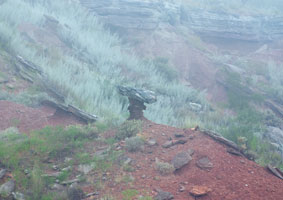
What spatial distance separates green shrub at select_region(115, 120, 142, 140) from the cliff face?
1319 cm

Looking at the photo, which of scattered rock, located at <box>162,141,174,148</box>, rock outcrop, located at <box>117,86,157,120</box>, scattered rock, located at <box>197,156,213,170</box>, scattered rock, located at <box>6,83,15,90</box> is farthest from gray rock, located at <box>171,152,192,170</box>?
scattered rock, located at <box>6,83,15,90</box>

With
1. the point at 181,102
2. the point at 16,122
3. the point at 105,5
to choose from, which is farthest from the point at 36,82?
the point at 105,5

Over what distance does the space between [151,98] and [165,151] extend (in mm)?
1663

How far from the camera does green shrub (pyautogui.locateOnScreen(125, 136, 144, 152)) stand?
6039mm

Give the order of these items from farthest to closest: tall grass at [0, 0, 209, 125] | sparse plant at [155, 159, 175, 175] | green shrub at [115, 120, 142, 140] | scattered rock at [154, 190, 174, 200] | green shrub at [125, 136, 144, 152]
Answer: tall grass at [0, 0, 209, 125]
green shrub at [115, 120, 142, 140]
green shrub at [125, 136, 144, 152]
sparse plant at [155, 159, 175, 175]
scattered rock at [154, 190, 174, 200]

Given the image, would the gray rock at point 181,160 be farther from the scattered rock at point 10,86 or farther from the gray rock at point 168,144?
the scattered rock at point 10,86

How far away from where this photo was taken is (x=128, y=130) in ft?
22.1

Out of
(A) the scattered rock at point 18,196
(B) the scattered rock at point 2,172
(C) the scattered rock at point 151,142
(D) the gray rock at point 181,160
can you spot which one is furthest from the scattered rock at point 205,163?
(B) the scattered rock at point 2,172

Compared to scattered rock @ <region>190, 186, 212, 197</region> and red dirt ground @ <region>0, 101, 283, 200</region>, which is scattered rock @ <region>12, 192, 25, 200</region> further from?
scattered rock @ <region>190, 186, 212, 197</region>

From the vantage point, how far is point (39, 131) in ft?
22.4

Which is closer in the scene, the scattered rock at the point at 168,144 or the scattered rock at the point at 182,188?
the scattered rock at the point at 182,188

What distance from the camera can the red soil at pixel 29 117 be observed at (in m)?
7.27

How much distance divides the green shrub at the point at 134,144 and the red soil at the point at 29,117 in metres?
2.17

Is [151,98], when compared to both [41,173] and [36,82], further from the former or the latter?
[36,82]
